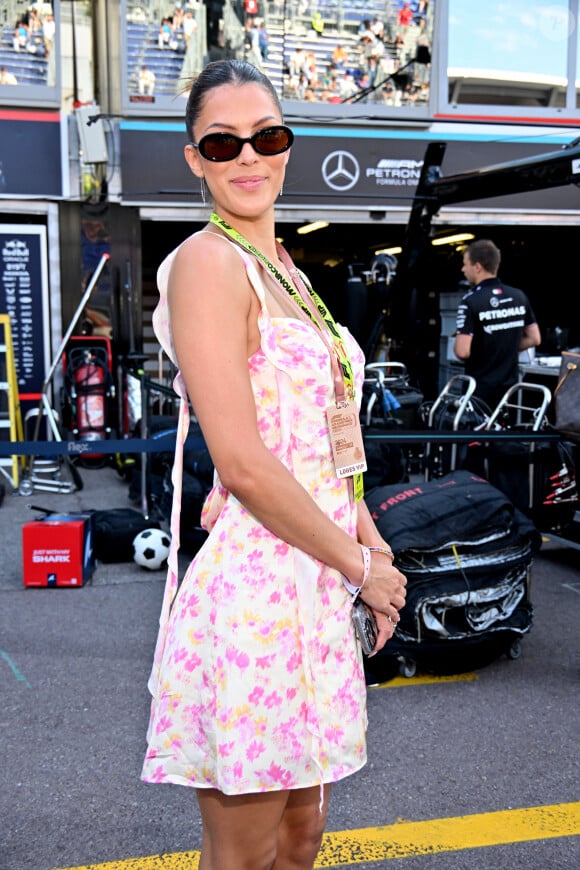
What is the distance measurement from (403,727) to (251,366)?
2493mm

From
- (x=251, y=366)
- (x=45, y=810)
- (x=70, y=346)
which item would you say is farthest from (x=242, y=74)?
(x=70, y=346)

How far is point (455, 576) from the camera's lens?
3977mm

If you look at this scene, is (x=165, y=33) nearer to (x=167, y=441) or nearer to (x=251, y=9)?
(x=251, y=9)

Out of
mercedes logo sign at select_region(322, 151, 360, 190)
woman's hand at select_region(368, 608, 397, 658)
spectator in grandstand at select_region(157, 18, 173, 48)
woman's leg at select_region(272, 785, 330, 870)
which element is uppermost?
spectator in grandstand at select_region(157, 18, 173, 48)

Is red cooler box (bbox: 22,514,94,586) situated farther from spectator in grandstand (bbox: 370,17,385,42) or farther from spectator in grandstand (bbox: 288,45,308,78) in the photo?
spectator in grandstand (bbox: 370,17,385,42)

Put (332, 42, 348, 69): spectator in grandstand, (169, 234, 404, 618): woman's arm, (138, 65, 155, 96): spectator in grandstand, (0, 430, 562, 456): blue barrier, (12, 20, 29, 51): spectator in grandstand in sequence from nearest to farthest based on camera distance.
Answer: (169, 234, 404, 618): woman's arm < (0, 430, 562, 456): blue barrier < (12, 20, 29, 51): spectator in grandstand < (138, 65, 155, 96): spectator in grandstand < (332, 42, 348, 69): spectator in grandstand

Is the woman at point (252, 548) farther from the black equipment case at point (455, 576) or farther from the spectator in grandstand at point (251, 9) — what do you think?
the spectator in grandstand at point (251, 9)

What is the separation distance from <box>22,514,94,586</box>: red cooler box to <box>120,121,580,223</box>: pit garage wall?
531cm

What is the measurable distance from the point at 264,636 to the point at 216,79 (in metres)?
1.03

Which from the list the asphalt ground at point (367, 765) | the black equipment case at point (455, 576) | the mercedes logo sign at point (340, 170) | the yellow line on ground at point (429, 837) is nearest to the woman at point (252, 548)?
the yellow line on ground at point (429, 837)

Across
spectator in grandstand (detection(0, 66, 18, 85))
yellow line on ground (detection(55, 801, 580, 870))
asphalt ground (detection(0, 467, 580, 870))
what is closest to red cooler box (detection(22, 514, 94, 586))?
asphalt ground (detection(0, 467, 580, 870))

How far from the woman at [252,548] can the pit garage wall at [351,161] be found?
830cm

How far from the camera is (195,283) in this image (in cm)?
149

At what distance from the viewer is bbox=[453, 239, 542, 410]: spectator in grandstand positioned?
7.04 meters
